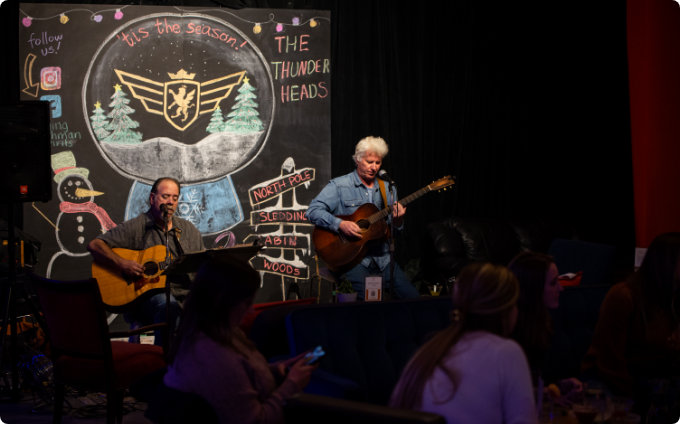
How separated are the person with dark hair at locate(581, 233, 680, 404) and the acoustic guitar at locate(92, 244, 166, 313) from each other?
2834 mm

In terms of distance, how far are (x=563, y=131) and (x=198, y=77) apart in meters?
4.24

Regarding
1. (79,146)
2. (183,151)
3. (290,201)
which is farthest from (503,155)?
(79,146)

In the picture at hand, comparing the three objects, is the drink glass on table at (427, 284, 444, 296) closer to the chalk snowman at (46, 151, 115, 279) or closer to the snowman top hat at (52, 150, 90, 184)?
the chalk snowman at (46, 151, 115, 279)

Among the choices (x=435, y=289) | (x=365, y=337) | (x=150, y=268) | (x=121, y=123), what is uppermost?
(x=121, y=123)

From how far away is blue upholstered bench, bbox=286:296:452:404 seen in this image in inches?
106

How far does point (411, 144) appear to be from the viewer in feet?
21.7

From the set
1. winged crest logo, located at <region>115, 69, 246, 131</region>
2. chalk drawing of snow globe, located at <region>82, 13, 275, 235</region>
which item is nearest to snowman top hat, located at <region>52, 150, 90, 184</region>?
chalk drawing of snow globe, located at <region>82, 13, 275, 235</region>

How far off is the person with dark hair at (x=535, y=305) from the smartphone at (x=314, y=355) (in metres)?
0.76

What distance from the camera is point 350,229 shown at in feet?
15.6

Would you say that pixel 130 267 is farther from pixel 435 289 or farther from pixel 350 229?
pixel 435 289

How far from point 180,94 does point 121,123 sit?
1.91 ft

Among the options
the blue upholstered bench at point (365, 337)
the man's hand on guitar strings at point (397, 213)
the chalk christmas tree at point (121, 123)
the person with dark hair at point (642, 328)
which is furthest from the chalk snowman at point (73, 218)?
the person with dark hair at point (642, 328)

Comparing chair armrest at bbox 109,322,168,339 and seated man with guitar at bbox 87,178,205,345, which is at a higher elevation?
seated man with guitar at bbox 87,178,205,345

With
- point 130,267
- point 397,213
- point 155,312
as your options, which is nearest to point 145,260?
point 130,267
